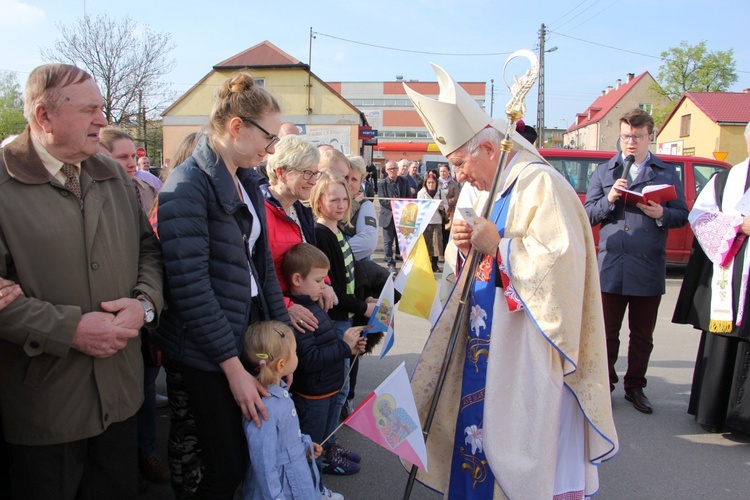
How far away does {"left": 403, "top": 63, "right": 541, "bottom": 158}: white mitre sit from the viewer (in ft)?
7.62

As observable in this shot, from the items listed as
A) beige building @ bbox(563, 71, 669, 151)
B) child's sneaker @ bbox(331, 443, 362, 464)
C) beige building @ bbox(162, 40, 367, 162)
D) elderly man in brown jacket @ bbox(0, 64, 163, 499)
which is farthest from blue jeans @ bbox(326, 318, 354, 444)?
beige building @ bbox(563, 71, 669, 151)

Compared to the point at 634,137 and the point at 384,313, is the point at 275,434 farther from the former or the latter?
the point at 634,137

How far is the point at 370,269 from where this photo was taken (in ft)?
11.7

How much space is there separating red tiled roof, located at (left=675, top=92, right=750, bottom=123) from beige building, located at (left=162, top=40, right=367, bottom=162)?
21.4 m

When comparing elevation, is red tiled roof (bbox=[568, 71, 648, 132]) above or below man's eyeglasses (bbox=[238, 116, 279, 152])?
above

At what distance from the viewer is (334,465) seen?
123 inches

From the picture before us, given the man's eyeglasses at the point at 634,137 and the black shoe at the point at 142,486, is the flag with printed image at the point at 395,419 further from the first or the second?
the man's eyeglasses at the point at 634,137

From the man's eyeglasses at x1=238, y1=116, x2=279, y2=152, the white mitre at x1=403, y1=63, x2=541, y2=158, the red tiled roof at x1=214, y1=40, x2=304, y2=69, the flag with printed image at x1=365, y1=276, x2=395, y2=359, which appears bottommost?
the flag with printed image at x1=365, y1=276, x2=395, y2=359

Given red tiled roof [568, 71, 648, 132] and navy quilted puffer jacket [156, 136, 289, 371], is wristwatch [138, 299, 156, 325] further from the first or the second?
Result: red tiled roof [568, 71, 648, 132]

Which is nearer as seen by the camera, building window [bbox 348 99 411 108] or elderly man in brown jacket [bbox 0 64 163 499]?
elderly man in brown jacket [bbox 0 64 163 499]

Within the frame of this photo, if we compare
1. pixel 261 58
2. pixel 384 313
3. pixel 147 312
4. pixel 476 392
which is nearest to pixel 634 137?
pixel 384 313

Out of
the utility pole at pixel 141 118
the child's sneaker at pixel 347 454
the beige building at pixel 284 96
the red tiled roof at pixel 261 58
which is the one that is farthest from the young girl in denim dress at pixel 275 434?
the red tiled roof at pixel 261 58

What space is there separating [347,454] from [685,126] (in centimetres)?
4147

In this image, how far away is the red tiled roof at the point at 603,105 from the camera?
6039 cm
